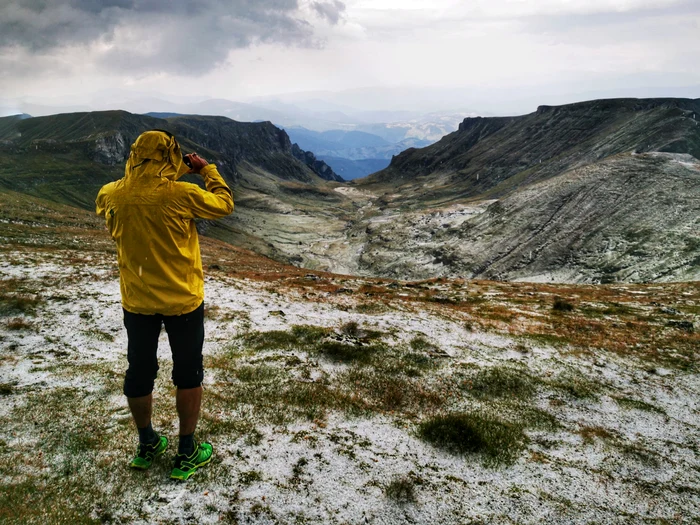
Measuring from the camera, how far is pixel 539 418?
11.1m

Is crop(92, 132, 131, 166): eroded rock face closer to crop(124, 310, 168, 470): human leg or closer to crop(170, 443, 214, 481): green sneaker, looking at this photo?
crop(124, 310, 168, 470): human leg

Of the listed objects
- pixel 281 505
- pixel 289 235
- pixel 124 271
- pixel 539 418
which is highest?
pixel 124 271

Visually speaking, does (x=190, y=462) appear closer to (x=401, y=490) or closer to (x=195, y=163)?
(x=401, y=490)

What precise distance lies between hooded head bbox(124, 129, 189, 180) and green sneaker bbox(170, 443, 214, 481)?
5.22 meters

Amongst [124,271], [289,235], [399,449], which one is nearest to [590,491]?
[399,449]

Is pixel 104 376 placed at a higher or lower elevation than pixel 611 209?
lower

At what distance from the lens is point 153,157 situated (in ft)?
19.5

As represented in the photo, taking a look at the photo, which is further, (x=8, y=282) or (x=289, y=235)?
(x=289, y=235)

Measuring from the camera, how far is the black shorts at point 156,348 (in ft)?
20.3

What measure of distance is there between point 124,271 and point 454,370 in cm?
1168

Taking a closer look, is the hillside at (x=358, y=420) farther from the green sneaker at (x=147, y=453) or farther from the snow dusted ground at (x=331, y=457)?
the green sneaker at (x=147, y=453)

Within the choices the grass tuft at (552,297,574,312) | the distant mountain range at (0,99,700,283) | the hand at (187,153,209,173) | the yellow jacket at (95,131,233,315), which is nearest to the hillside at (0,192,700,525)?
the yellow jacket at (95,131,233,315)

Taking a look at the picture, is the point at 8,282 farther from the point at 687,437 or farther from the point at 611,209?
the point at 611,209

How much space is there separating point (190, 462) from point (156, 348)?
251 centimetres
